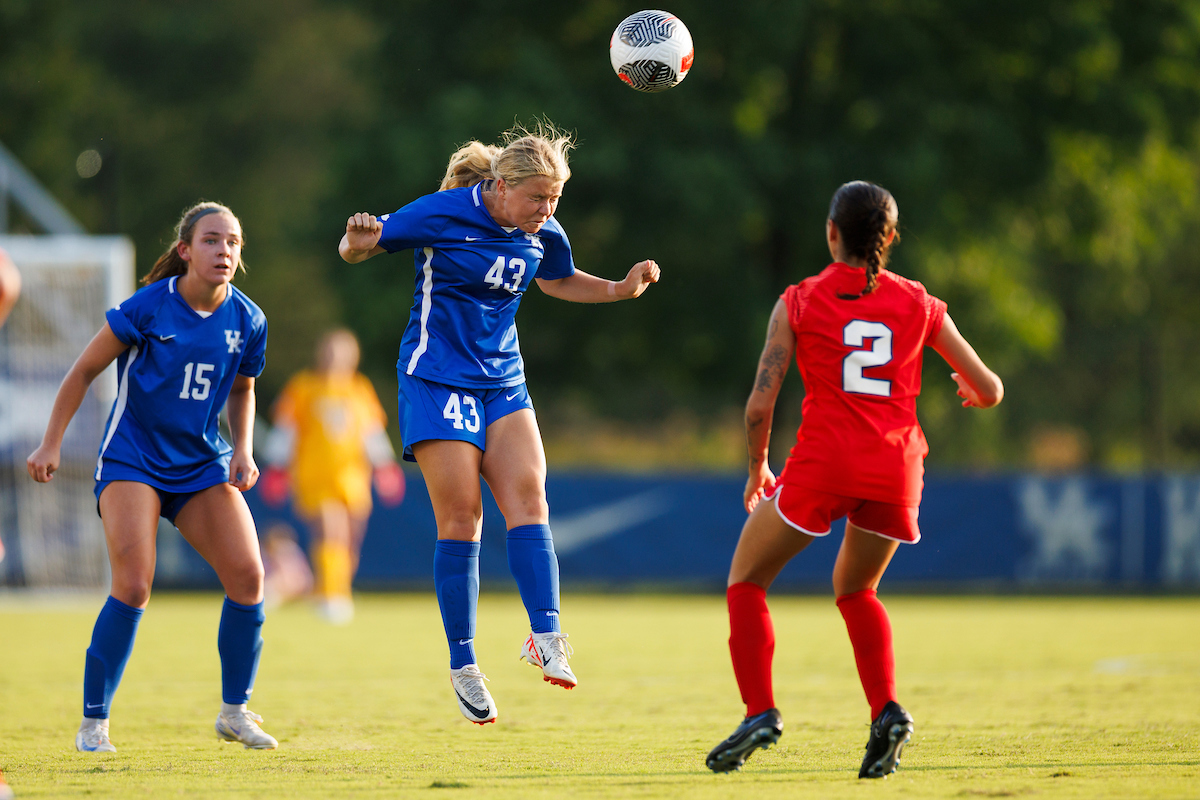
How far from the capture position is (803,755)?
5.27 meters

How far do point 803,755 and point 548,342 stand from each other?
718 inches

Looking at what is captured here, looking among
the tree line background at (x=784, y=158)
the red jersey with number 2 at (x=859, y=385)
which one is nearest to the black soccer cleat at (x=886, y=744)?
the red jersey with number 2 at (x=859, y=385)

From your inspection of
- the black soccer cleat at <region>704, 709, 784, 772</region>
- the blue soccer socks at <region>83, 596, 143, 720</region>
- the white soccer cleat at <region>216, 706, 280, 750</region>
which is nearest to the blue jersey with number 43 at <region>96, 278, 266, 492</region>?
the blue soccer socks at <region>83, 596, 143, 720</region>

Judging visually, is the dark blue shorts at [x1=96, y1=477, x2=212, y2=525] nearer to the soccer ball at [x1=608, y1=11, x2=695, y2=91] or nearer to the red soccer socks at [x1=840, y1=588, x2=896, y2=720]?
the red soccer socks at [x1=840, y1=588, x2=896, y2=720]

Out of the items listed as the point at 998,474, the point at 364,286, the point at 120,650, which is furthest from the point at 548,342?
the point at 120,650

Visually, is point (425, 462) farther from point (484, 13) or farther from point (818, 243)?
point (484, 13)

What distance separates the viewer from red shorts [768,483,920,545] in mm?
4742

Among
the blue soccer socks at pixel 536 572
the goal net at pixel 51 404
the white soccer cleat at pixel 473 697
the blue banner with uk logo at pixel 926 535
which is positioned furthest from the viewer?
the blue banner with uk logo at pixel 926 535

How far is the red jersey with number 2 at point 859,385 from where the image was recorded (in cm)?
471

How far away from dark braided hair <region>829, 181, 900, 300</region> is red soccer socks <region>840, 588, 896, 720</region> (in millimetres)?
1083

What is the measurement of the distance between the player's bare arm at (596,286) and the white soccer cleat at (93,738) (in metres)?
2.41

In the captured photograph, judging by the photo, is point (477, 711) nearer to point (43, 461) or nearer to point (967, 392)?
point (43, 461)

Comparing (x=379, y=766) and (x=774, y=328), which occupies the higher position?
(x=774, y=328)

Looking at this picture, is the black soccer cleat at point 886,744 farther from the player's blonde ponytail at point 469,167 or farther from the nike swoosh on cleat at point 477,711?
the player's blonde ponytail at point 469,167
